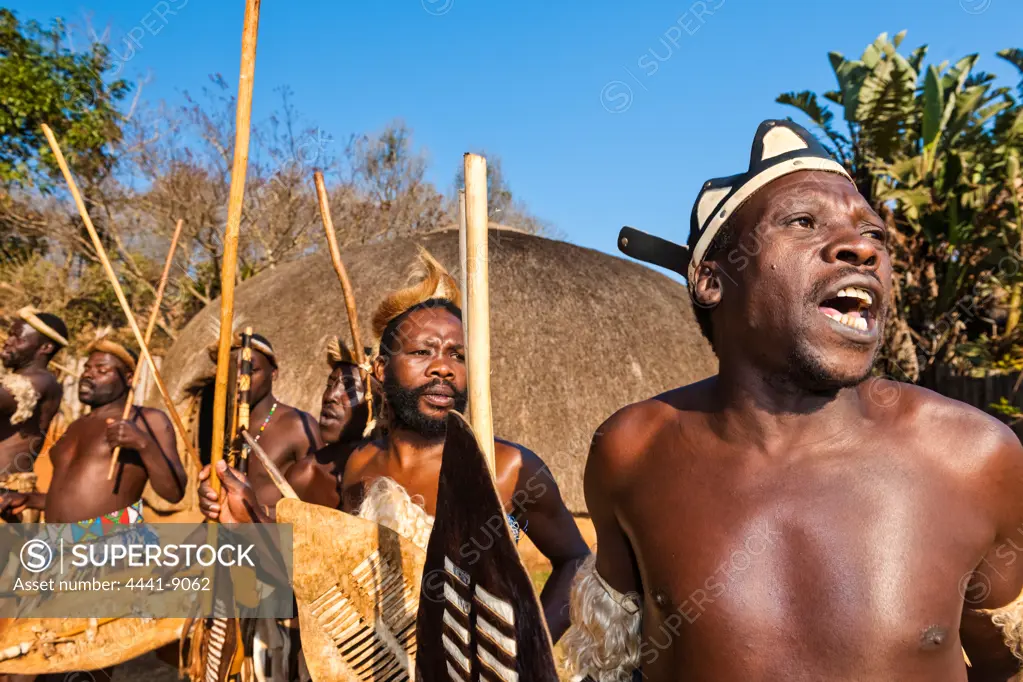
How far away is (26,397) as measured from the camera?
17.2 ft

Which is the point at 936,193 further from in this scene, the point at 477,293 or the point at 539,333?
the point at 477,293

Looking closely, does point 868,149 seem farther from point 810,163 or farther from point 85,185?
point 85,185

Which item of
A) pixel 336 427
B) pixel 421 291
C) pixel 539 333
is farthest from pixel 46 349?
pixel 539 333

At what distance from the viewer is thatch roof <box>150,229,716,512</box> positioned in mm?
9375

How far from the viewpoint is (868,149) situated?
12.0 metres

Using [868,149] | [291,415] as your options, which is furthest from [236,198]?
[868,149]

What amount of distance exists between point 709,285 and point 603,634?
750 mm

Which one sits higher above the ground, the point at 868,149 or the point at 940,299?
→ the point at 868,149

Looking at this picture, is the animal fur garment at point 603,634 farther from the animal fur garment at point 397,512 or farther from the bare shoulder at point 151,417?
the bare shoulder at point 151,417

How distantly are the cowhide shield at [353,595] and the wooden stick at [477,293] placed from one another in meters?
0.75

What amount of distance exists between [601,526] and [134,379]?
3361 millimetres

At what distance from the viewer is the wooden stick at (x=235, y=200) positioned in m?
2.06

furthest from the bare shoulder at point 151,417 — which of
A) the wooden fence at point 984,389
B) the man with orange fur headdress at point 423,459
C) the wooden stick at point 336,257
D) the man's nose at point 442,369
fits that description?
the wooden fence at point 984,389

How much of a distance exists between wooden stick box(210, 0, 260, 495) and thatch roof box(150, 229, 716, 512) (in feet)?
21.2
